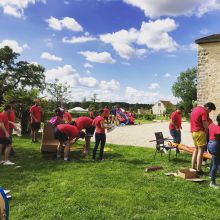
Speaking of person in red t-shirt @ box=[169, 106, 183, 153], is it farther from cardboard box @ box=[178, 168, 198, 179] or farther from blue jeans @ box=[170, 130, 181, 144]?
cardboard box @ box=[178, 168, 198, 179]

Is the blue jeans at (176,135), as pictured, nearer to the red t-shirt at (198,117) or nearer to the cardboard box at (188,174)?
the red t-shirt at (198,117)

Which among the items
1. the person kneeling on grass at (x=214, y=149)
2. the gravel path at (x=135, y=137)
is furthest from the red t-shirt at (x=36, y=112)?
the person kneeling on grass at (x=214, y=149)

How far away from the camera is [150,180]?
27.6 ft

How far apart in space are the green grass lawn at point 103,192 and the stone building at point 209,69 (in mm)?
13202

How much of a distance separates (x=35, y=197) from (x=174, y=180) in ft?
10.6

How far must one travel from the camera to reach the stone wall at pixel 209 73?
23.1 meters

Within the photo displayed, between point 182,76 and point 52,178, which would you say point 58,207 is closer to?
point 52,178

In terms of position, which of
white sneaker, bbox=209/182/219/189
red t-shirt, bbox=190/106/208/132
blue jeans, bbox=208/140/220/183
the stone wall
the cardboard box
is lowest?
white sneaker, bbox=209/182/219/189

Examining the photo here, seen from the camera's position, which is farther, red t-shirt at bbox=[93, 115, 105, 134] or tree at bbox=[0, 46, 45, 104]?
tree at bbox=[0, 46, 45, 104]

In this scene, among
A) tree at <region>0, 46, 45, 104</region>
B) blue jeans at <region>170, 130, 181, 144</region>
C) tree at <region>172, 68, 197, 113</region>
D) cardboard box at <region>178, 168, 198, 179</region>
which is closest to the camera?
cardboard box at <region>178, 168, 198, 179</region>

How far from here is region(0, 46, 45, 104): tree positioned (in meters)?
55.8

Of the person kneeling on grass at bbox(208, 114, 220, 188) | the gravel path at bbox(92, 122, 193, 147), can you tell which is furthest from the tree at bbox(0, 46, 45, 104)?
the person kneeling on grass at bbox(208, 114, 220, 188)

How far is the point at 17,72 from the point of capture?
5722cm

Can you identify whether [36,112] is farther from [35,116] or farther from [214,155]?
[214,155]
